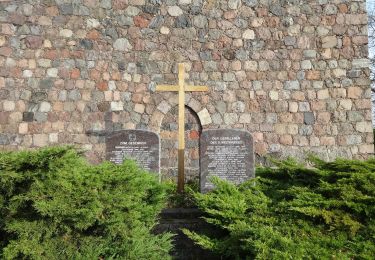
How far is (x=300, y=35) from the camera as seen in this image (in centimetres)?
852

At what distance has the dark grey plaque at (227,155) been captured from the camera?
252 inches

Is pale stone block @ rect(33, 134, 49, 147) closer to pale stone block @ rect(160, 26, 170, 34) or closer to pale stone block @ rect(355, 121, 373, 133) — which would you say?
pale stone block @ rect(160, 26, 170, 34)

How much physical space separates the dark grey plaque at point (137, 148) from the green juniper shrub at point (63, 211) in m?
2.84

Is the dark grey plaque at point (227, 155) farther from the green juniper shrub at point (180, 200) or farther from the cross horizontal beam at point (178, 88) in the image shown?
the cross horizontal beam at point (178, 88)

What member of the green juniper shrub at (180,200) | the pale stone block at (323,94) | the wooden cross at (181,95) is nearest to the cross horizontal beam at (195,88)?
the wooden cross at (181,95)

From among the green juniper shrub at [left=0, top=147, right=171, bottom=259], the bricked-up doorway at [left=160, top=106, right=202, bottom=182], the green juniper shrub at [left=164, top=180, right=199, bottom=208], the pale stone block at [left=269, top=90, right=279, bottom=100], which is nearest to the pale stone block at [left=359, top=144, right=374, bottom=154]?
the pale stone block at [left=269, top=90, right=279, bottom=100]

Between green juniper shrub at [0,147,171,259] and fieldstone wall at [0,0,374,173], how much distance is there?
4.49 metres

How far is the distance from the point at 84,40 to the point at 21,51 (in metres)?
1.27

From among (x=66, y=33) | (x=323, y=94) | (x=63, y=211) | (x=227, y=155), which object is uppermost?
(x=66, y=33)

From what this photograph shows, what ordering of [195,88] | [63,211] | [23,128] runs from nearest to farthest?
[63,211], [195,88], [23,128]

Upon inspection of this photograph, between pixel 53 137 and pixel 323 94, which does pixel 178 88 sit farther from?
pixel 323 94

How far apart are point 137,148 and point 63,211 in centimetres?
340

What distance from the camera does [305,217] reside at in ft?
12.7

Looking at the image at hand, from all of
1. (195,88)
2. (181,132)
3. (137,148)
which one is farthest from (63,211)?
(195,88)
